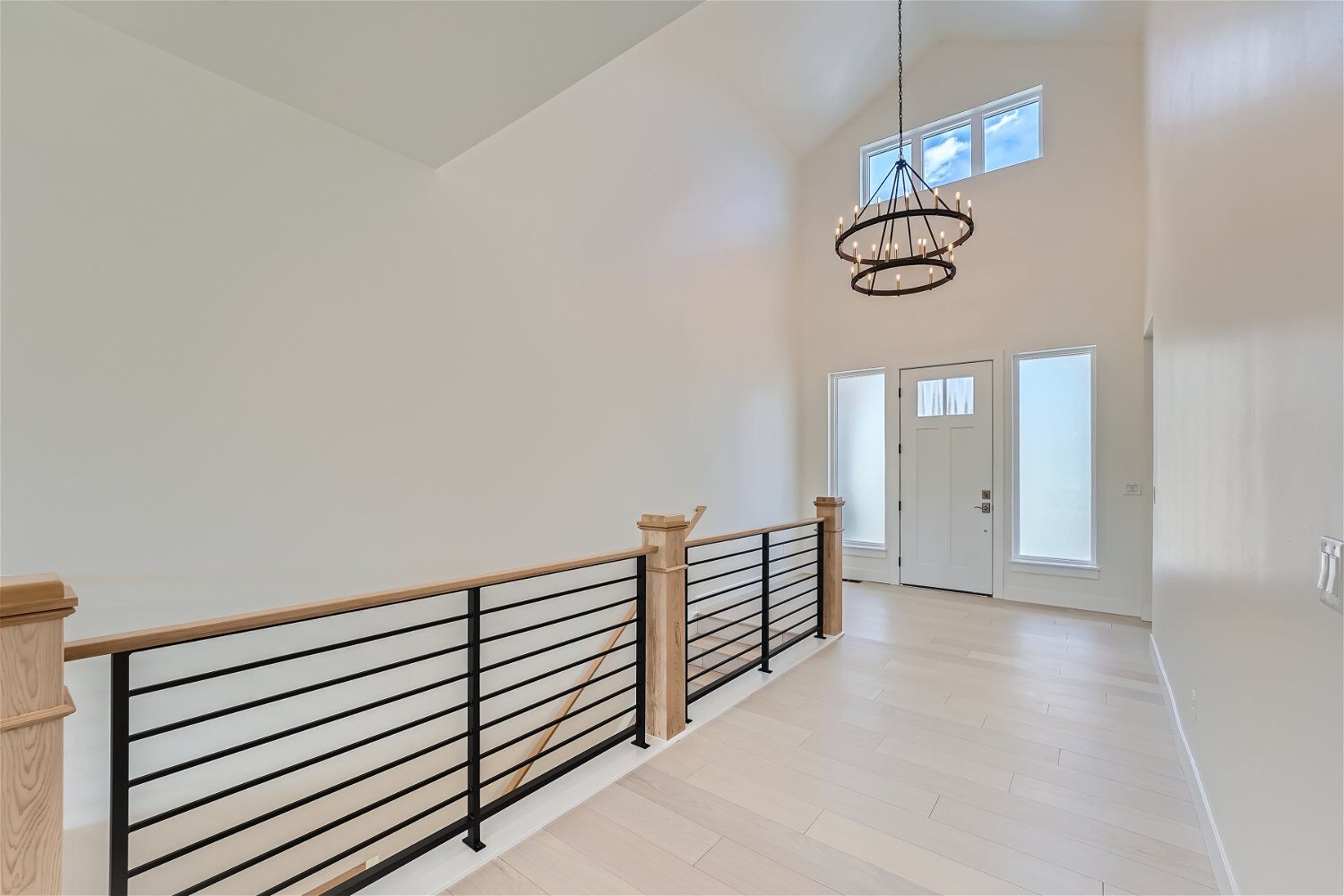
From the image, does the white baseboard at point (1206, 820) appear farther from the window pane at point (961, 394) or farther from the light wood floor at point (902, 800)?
the window pane at point (961, 394)

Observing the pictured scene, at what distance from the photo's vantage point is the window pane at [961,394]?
5480mm

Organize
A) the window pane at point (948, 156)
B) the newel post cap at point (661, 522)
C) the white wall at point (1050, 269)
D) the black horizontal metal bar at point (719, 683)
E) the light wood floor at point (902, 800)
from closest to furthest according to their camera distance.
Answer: the light wood floor at point (902, 800) < the newel post cap at point (661, 522) < the black horizontal metal bar at point (719, 683) < the white wall at point (1050, 269) < the window pane at point (948, 156)

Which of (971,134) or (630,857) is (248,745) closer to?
(630,857)

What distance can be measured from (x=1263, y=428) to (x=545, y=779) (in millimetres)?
2502

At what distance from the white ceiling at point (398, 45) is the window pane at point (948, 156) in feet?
16.0

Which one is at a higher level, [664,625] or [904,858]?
[664,625]

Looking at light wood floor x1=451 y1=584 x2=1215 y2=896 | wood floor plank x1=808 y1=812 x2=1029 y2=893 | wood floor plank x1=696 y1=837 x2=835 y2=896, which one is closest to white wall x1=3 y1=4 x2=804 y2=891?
light wood floor x1=451 y1=584 x2=1215 y2=896

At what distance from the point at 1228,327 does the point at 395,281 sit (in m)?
3.28

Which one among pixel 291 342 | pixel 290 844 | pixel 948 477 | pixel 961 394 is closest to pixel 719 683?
pixel 290 844

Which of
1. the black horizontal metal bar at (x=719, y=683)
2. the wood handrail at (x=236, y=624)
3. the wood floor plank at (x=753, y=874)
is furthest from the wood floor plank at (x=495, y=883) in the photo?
the black horizontal metal bar at (x=719, y=683)

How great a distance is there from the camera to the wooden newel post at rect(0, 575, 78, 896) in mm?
1037

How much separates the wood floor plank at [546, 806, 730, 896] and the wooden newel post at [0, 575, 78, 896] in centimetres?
132

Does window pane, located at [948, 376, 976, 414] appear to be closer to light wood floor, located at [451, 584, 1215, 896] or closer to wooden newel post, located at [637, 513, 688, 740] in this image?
light wood floor, located at [451, 584, 1215, 896]

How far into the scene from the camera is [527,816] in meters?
2.05
